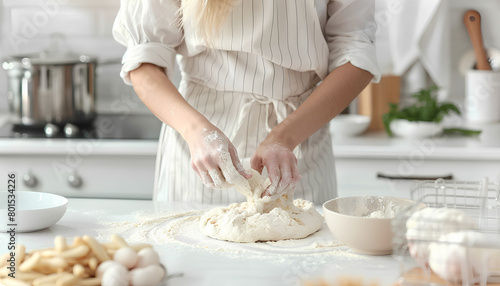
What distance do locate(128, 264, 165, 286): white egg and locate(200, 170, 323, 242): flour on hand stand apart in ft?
0.82

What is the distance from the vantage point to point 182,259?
897 mm

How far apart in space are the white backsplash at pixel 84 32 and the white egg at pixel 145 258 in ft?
5.41

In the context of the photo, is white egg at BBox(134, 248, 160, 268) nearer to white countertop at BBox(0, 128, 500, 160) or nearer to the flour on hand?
the flour on hand

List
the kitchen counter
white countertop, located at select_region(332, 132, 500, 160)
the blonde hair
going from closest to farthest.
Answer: the kitchen counter, the blonde hair, white countertop, located at select_region(332, 132, 500, 160)

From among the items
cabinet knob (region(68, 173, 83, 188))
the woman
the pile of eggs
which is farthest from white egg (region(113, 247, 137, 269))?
cabinet knob (region(68, 173, 83, 188))

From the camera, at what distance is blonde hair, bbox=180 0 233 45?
3.97 ft

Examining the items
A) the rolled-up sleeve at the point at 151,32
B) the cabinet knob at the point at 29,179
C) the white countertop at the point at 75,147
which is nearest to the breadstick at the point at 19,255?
the rolled-up sleeve at the point at 151,32

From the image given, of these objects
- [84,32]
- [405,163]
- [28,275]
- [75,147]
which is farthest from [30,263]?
[84,32]

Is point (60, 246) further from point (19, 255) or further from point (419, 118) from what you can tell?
point (419, 118)

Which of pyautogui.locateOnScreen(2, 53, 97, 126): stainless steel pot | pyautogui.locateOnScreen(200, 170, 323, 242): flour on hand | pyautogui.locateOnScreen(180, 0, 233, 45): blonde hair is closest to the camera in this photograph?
pyautogui.locateOnScreen(200, 170, 323, 242): flour on hand

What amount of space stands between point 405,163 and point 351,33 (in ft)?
2.42

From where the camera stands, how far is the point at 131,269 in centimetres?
77

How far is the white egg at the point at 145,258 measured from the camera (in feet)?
2.50

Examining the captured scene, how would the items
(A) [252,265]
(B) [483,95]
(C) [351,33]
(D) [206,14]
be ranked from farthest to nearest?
(B) [483,95] → (C) [351,33] → (D) [206,14] → (A) [252,265]
